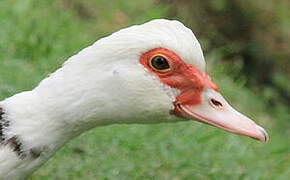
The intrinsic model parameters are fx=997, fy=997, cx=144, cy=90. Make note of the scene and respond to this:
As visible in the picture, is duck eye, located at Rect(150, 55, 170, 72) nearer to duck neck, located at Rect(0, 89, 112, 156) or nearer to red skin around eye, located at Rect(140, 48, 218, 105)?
red skin around eye, located at Rect(140, 48, 218, 105)

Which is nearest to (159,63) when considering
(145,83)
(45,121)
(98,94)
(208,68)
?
(145,83)

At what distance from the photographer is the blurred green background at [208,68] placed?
525 centimetres

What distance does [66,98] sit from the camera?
3.74 meters

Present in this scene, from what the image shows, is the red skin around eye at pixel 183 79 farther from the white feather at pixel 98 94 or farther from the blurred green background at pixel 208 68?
the blurred green background at pixel 208 68

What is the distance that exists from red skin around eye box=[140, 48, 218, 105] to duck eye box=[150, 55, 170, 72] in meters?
0.01

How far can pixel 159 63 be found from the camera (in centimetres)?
379

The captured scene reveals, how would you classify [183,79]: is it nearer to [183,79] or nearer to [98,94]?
[183,79]

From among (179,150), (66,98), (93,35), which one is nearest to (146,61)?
(66,98)

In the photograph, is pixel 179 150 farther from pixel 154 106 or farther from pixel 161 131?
pixel 154 106

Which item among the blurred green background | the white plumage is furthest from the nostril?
the blurred green background

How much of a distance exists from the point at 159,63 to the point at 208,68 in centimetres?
363

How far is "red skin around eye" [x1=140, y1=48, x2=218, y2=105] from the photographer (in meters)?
3.81

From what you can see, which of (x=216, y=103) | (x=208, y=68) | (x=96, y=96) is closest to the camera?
(x=96, y=96)

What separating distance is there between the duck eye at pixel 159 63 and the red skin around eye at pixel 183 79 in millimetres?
12
